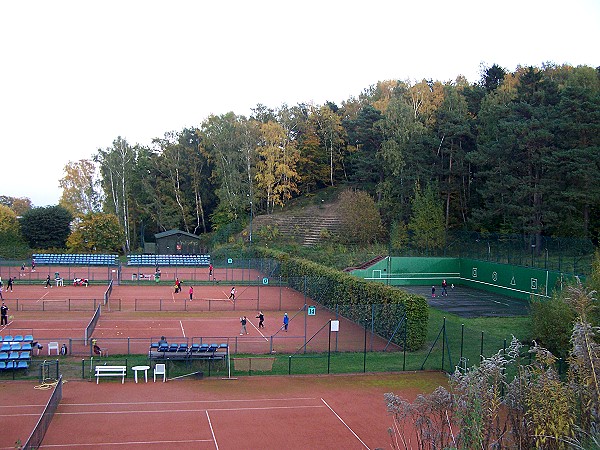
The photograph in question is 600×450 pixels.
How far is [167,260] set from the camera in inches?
2712

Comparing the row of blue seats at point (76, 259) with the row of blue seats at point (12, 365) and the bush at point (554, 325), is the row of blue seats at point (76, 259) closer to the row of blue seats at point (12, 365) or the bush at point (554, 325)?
the row of blue seats at point (12, 365)

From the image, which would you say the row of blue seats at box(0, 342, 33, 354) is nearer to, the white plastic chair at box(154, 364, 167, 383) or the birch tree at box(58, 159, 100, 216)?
the white plastic chair at box(154, 364, 167, 383)

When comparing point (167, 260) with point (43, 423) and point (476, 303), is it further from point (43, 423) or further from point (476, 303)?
point (43, 423)

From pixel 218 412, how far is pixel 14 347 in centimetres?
1017

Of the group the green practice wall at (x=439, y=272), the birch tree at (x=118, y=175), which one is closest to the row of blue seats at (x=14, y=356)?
the green practice wall at (x=439, y=272)

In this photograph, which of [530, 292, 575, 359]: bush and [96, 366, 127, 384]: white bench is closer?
[96, 366, 127, 384]: white bench

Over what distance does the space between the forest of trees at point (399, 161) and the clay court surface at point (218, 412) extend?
113 ft

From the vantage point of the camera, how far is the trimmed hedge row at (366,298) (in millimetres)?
29453

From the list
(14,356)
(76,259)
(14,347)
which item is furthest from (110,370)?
(76,259)

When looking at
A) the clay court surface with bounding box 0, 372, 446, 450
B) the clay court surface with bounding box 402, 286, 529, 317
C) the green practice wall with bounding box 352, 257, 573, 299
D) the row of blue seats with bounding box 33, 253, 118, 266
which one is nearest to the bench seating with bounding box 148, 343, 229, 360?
the clay court surface with bounding box 0, 372, 446, 450

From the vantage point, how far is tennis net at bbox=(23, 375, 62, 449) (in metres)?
15.3

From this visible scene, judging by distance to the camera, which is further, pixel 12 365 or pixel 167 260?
pixel 167 260

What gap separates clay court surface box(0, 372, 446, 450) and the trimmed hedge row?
4659mm

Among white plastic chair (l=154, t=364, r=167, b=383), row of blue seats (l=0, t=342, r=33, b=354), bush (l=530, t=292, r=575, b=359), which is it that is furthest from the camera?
bush (l=530, t=292, r=575, b=359)
